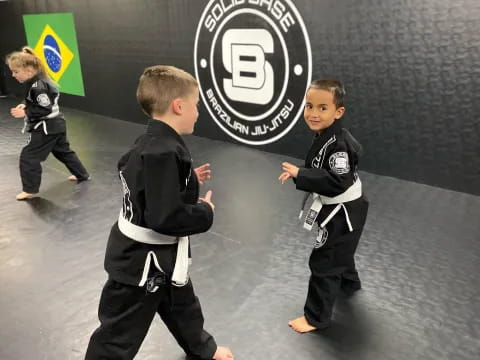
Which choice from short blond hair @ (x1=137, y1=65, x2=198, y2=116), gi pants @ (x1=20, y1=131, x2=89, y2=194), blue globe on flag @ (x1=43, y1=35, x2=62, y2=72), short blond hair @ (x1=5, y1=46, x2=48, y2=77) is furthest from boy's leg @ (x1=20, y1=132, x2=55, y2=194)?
blue globe on flag @ (x1=43, y1=35, x2=62, y2=72)

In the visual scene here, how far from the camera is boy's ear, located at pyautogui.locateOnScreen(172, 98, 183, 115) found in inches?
45.3

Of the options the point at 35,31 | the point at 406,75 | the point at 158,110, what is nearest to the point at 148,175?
the point at 158,110

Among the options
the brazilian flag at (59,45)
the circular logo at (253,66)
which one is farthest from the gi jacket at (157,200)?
the brazilian flag at (59,45)

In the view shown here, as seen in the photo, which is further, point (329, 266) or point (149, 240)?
point (329, 266)

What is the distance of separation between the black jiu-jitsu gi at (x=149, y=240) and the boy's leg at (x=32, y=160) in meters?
2.19

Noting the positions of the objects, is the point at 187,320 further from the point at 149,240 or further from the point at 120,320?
the point at 149,240

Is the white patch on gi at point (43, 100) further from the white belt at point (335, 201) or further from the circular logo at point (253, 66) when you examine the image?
the white belt at point (335, 201)

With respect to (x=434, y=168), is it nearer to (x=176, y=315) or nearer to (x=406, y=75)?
(x=406, y=75)

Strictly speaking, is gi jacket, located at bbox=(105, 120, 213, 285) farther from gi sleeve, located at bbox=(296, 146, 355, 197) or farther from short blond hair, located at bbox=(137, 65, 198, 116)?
gi sleeve, located at bbox=(296, 146, 355, 197)

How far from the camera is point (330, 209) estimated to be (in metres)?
1.59

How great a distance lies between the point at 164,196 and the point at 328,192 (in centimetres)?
67

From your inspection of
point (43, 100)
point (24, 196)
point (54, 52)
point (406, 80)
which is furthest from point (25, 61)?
point (54, 52)

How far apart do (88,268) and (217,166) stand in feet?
5.59

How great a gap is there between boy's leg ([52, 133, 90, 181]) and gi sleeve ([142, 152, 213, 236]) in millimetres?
2443
